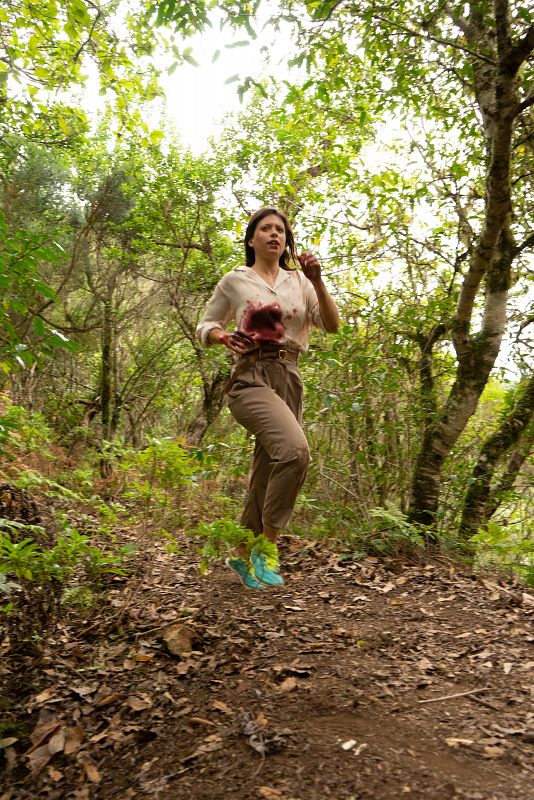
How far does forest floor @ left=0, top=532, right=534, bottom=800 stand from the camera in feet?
6.15

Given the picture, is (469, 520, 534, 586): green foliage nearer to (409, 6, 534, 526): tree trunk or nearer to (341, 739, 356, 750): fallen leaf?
(409, 6, 534, 526): tree trunk

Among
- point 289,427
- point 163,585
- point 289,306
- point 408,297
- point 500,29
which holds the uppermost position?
point 500,29

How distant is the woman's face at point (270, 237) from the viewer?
11.8 feet

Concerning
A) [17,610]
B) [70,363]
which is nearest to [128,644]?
[17,610]

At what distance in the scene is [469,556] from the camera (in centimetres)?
462

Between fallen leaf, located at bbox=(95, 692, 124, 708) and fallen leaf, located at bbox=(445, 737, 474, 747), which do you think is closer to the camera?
fallen leaf, located at bbox=(445, 737, 474, 747)

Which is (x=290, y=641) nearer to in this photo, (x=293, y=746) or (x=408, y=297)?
(x=293, y=746)

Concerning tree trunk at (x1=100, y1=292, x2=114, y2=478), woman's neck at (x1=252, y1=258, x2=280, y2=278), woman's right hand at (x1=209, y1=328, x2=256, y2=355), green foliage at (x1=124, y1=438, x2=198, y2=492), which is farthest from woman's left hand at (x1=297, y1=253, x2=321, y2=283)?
tree trunk at (x1=100, y1=292, x2=114, y2=478)

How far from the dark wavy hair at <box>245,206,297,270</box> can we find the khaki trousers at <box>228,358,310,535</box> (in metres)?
0.78

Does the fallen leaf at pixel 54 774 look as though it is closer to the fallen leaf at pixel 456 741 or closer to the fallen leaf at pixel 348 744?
the fallen leaf at pixel 348 744

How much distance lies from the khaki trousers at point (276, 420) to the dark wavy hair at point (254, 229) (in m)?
0.78

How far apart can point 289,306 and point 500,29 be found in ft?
6.76

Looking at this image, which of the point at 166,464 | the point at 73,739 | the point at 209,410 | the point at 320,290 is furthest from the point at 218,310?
the point at 209,410

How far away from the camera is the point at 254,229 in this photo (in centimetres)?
369
